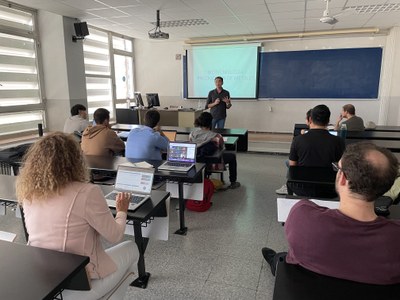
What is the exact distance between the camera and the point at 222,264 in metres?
2.33

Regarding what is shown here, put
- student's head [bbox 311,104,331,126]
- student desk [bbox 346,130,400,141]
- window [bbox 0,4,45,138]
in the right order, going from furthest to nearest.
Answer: window [bbox 0,4,45,138]
student desk [bbox 346,130,400,141]
student's head [bbox 311,104,331,126]

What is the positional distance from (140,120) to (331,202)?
6383 mm

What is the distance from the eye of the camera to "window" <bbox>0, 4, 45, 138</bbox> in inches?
192

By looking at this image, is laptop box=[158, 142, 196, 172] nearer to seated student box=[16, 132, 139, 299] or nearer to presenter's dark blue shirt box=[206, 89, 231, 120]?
seated student box=[16, 132, 139, 299]

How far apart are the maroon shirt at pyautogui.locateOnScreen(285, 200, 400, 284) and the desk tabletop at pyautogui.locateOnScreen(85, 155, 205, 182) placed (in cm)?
149

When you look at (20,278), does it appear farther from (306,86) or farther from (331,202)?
(306,86)

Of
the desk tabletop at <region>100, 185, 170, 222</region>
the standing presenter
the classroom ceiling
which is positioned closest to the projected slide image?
the classroom ceiling

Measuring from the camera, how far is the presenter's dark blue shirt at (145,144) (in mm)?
3080

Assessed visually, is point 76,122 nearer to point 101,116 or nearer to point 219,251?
point 101,116

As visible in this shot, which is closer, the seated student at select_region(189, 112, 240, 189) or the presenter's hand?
the presenter's hand

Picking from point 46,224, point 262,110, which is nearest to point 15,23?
point 46,224

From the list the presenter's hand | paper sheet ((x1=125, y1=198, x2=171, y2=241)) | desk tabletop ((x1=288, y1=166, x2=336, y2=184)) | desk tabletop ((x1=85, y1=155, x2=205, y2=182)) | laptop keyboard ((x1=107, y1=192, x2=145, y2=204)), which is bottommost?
paper sheet ((x1=125, y1=198, x2=171, y2=241))

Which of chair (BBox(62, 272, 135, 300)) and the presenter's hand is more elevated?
the presenter's hand

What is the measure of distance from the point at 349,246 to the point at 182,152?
204 centimetres
